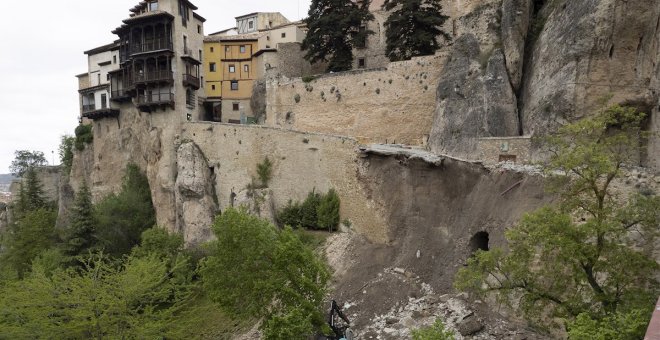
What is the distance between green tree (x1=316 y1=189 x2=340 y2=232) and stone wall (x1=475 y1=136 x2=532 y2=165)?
29.6ft

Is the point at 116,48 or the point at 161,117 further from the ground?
the point at 116,48

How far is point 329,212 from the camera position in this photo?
88.7 feet

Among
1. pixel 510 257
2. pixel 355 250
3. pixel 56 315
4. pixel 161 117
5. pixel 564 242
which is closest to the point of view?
pixel 564 242

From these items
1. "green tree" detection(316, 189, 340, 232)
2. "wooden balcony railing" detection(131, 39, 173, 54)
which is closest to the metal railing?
"wooden balcony railing" detection(131, 39, 173, 54)

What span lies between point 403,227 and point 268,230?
7550 millimetres

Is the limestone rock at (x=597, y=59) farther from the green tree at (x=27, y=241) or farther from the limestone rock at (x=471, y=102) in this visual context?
the green tree at (x=27, y=241)

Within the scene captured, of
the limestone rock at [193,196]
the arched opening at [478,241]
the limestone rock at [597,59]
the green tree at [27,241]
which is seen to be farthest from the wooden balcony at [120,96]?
the limestone rock at [597,59]

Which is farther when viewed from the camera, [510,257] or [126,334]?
[126,334]

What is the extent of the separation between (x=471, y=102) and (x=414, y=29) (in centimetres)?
1029

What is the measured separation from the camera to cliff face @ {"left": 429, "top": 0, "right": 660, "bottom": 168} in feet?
64.3

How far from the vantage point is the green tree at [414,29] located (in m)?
32.6

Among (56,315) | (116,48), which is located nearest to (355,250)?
(56,315)

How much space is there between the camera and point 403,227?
22516mm

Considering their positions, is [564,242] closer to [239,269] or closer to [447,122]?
[239,269]
